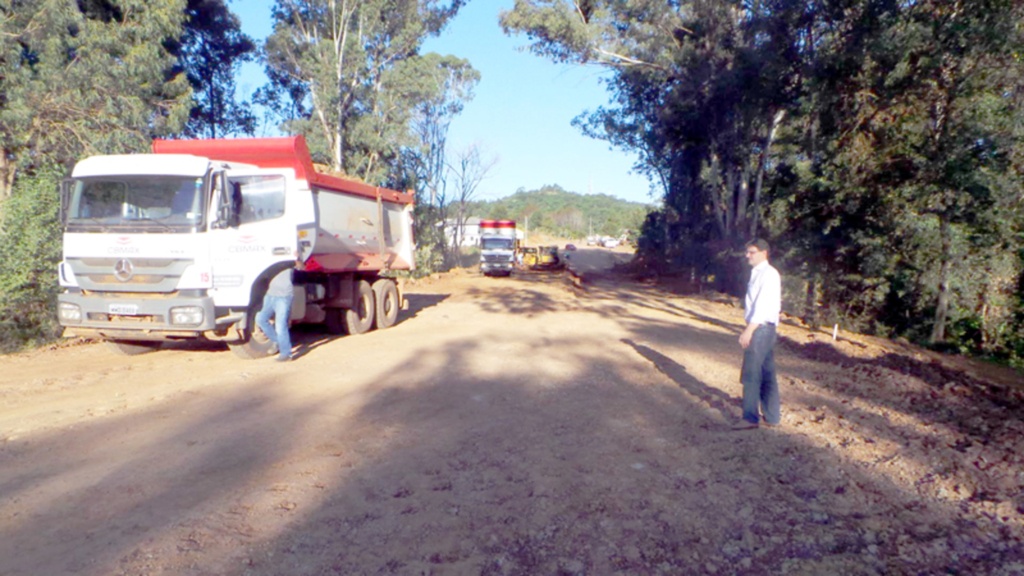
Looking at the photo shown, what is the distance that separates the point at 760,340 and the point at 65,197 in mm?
8604

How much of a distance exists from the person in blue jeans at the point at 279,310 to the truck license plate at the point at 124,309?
4.83 ft

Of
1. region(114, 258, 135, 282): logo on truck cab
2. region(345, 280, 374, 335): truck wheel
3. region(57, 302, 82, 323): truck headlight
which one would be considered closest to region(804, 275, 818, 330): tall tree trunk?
region(345, 280, 374, 335): truck wheel

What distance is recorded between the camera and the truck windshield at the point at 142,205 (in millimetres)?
8547

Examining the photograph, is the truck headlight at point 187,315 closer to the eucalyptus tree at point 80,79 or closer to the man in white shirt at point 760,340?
the man in white shirt at point 760,340

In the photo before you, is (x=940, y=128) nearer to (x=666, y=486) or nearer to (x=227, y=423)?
(x=666, y=486)

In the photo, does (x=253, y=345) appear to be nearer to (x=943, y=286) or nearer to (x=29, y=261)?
(x=29, y=261)

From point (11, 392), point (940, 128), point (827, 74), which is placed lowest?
point (11, 392)

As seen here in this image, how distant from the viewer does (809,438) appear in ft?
20.5

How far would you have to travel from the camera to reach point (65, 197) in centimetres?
875

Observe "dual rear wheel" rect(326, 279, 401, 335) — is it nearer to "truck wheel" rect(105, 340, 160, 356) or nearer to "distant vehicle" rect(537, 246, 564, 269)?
"truck wheel" rect(105, 340, 160, 356)

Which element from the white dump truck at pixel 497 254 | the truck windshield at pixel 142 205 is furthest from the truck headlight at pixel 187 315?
the white dump truck at pixel 497 254

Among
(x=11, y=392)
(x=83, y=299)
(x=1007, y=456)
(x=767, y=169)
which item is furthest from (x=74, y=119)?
(x=767, y=169)

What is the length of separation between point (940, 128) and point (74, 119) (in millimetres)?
18128

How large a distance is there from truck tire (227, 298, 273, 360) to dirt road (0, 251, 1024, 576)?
0.69 ft
